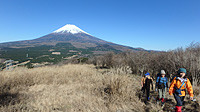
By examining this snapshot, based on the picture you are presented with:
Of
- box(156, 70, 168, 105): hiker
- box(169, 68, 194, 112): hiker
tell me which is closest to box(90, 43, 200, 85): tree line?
box(156, 70, 168, 105): hiker

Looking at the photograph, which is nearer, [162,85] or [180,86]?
[180,86]

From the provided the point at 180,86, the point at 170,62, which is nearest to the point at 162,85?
the point at 180,86

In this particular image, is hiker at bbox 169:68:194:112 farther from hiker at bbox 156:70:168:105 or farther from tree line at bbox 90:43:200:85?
tree line at bbox 90:43:200:85

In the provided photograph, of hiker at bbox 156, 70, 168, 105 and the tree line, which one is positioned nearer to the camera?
hiker at bbox 156, 70, 168, 105

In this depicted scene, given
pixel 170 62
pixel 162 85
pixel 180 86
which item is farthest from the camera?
pixel 170 62

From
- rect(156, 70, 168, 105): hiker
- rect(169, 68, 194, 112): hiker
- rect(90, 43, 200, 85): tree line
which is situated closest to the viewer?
rect(169, 68, 194, 112): hiker

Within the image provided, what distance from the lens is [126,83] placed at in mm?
4191

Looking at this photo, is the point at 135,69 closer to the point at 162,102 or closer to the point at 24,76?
the point at 162,102

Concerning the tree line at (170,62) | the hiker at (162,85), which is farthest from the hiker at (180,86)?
the tree line at (170,62)

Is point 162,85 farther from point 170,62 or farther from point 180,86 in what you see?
point 170,62

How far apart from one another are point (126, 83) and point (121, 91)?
39 centimetres

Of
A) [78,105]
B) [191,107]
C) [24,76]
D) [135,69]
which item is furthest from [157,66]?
[24,76]

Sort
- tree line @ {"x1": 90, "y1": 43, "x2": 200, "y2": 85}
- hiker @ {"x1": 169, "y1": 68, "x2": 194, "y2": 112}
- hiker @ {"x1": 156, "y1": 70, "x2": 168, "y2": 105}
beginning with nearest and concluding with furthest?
1. hiker @ {"x1": 169, "y1": 68, "x2": 194, "y2": 112}
2. hiker @ {"x1": 156, "y1": 70, "x2": 168, "y2": 105}
3. tree line @ {"x1": 90, "y1": 43, "x2": 200, "y2": 85}

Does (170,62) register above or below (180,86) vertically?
below
